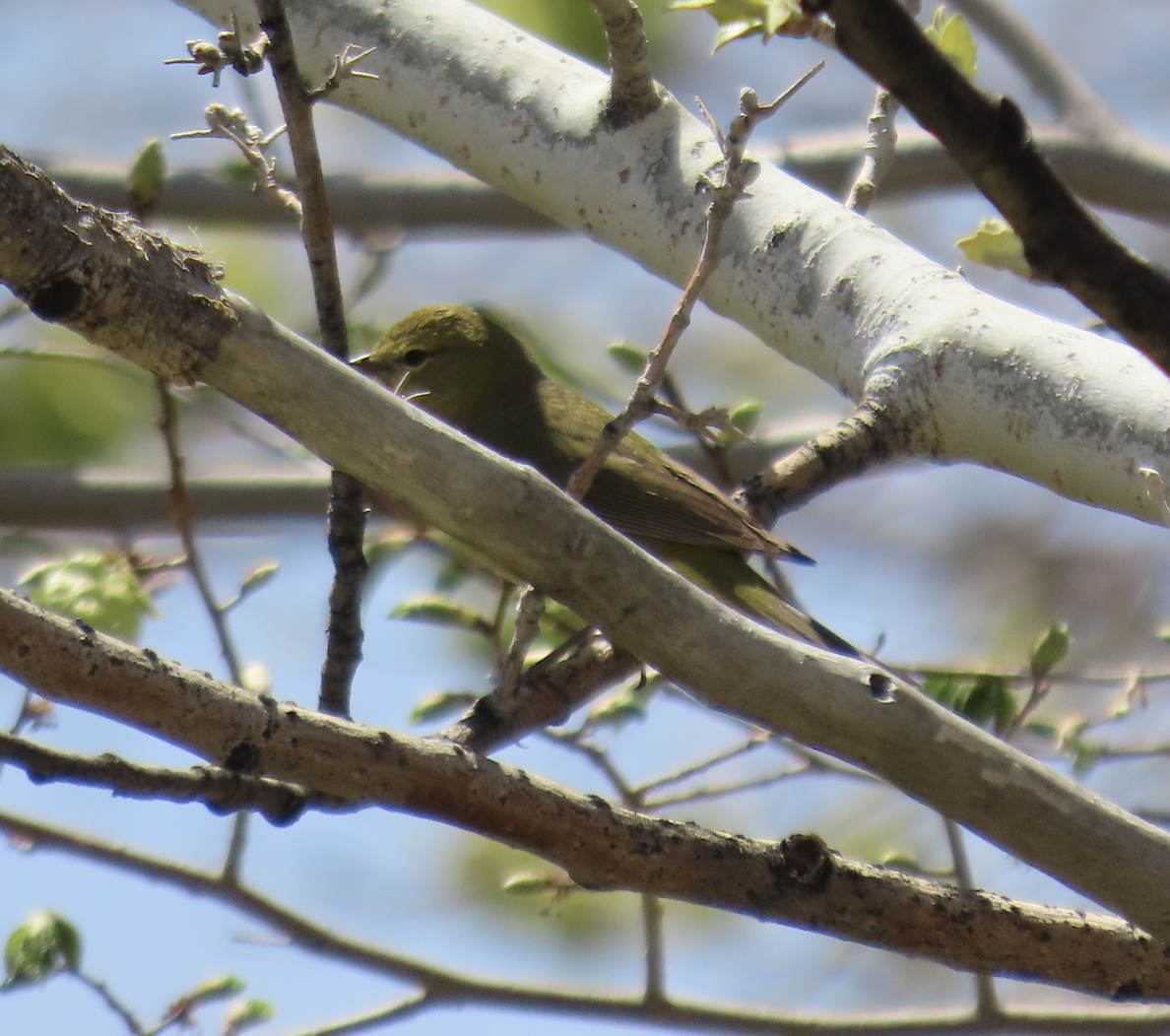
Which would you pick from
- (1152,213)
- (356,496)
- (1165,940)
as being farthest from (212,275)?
(1152,213)

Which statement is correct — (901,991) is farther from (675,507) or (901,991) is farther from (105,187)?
(105,187)

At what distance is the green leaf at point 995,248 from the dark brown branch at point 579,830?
3.56 ft

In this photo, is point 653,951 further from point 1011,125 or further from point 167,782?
point 1011,125

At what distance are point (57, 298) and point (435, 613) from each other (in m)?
2.02

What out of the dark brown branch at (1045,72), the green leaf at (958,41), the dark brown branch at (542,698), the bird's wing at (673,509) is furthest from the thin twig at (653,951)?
the dark brown branch at (1045,72)

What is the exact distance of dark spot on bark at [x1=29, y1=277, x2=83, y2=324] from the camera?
148 cm

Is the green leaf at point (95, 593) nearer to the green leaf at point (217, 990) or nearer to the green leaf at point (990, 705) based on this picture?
the green leaf at point (217, 990)

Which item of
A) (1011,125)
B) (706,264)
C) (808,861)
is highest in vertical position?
(706,264)

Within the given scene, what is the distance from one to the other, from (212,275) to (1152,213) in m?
4.31

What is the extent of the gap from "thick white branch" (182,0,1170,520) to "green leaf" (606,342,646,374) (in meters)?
0.71

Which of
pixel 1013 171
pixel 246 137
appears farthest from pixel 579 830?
pixel 246 137

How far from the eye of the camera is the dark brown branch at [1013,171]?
1.09m

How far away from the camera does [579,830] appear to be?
1.86 m

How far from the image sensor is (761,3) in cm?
212
